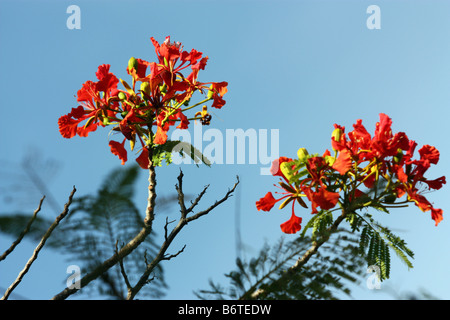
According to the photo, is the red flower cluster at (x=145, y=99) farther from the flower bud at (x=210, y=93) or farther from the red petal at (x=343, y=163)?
the red petal at (x=343, y=163)

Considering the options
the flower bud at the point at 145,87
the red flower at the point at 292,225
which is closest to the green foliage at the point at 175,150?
the flower bud at the point at 145,87

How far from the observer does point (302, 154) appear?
2.26m

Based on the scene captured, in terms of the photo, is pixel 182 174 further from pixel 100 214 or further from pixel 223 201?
pixel 100 214

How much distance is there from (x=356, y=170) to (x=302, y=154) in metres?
0.25

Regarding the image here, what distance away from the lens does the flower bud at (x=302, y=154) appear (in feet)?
7.33

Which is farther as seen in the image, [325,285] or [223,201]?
[223,201]

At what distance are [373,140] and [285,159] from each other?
1.42 feet

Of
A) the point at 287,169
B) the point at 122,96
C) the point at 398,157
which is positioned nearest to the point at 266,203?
the point at 287,169

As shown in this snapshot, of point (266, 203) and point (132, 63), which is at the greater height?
point (132, 63)

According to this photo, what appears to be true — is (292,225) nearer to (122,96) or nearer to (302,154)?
(302,154)

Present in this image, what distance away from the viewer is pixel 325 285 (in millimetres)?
1075

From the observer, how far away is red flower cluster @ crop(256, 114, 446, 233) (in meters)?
2.17

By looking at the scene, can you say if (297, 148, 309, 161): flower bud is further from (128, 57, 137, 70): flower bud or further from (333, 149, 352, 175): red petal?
(128, 57, 137, 70): flower bud
